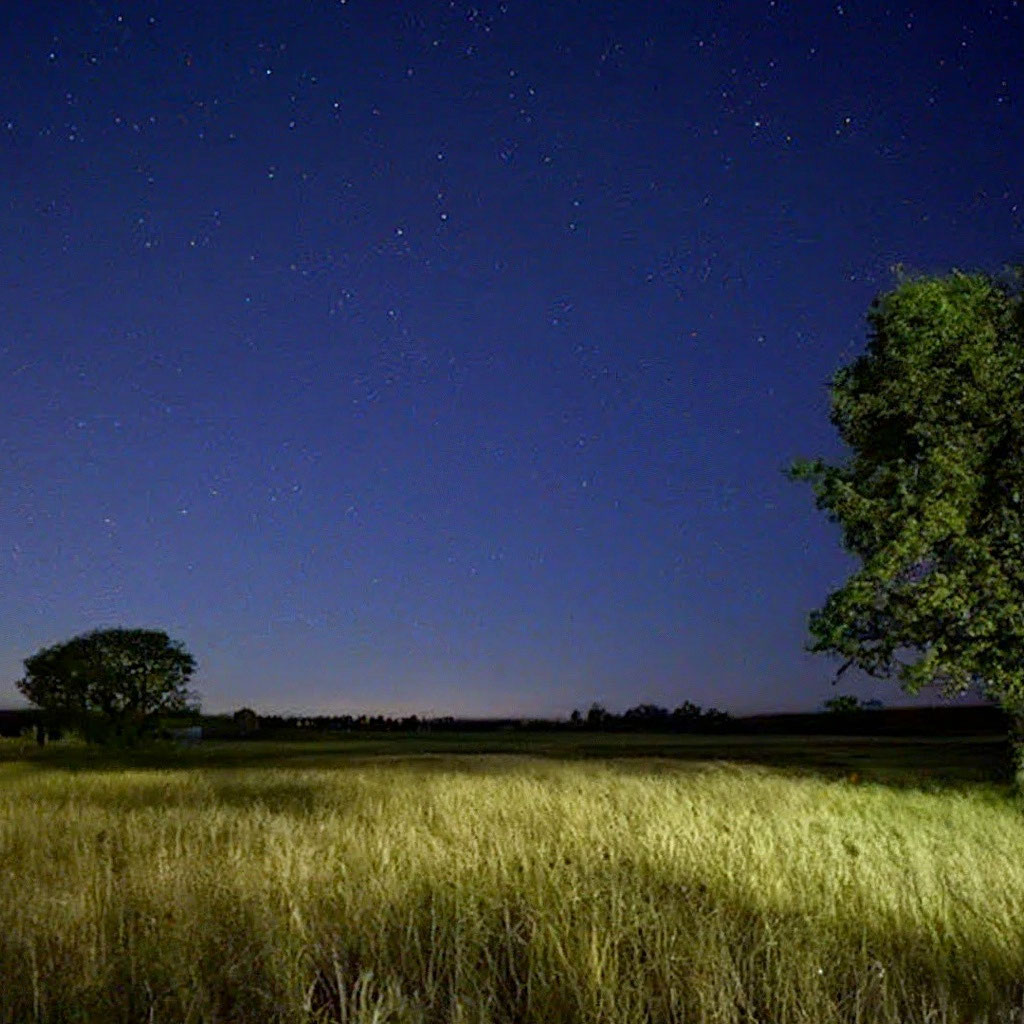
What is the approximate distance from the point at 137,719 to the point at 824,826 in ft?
147

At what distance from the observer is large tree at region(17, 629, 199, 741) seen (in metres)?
58.2

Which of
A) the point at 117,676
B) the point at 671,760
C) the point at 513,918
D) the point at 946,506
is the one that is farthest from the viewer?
the point at 117,676

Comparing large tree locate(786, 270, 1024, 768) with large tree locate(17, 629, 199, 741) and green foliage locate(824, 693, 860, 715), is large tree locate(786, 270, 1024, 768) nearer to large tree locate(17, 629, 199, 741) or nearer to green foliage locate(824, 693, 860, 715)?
green foliage locate(824, 693, 860, 715)

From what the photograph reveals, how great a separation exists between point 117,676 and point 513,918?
189 feet

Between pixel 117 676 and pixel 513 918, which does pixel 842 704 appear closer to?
pixel 513 918

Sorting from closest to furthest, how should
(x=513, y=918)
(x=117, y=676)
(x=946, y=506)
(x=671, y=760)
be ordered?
(x=513, y=918) < (x=946, y=506) < (x=671, y=760) < (x=117, y=676)

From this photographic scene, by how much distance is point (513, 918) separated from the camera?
7.38 meters

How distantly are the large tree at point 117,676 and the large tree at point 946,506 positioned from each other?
135ft

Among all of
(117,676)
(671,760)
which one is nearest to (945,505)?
(671,760)

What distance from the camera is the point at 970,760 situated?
4012 cm

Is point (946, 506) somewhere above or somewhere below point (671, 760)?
above

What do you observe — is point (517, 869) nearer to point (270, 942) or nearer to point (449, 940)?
point (449, 940)

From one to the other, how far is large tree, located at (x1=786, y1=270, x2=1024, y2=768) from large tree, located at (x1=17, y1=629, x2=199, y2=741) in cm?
4129

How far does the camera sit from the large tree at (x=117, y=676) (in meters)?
58.2
